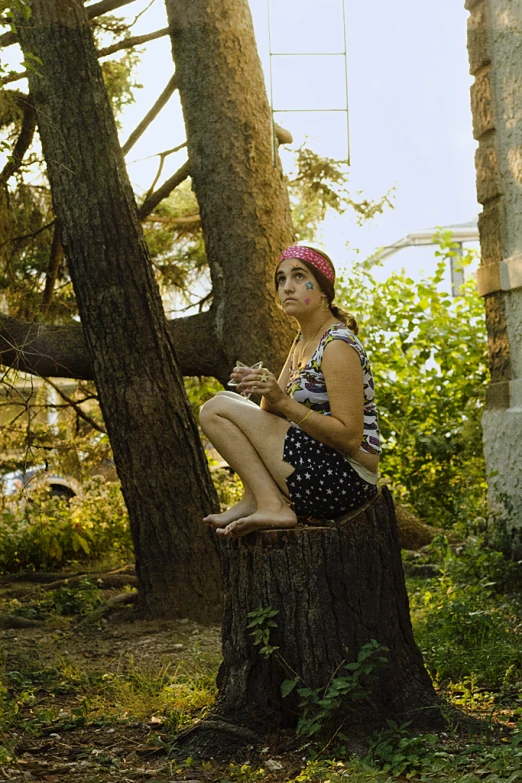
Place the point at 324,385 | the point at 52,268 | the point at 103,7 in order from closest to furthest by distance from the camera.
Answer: the point at 324,385 < the point at 103,7 < the point at 52,268

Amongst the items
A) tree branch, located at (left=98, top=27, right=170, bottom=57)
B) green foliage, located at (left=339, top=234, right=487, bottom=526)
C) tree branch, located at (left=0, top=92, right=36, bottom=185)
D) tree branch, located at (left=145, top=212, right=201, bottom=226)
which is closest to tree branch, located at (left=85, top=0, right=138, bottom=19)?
tree branch, located at (left=98, top=27, right=170, bottom=57)

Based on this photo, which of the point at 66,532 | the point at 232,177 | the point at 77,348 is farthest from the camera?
the point at 66,532

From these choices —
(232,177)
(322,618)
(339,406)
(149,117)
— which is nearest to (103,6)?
(149,117)

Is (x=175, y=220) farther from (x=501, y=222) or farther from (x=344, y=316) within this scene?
(x=344, y=316)

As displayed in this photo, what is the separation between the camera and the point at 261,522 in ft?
12.6

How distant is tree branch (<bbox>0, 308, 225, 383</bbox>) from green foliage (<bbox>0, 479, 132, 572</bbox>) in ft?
5.07

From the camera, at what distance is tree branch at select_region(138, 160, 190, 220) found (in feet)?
24.7

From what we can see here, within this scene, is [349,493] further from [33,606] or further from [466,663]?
[33,606]

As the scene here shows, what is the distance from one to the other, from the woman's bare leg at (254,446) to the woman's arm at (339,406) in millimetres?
143

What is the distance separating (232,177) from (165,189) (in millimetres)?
951

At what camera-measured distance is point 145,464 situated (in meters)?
6.38

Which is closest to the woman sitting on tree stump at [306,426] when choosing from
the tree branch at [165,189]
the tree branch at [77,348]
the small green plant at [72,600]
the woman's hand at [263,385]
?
the woman's hand at [263,385]

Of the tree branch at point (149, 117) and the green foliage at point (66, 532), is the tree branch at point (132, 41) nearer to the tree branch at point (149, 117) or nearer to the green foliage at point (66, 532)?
the tree branch at point (149, 117)

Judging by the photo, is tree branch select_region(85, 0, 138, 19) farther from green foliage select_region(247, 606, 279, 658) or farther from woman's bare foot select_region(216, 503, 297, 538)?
green foliage select_region(247, 606, 279, 658)
